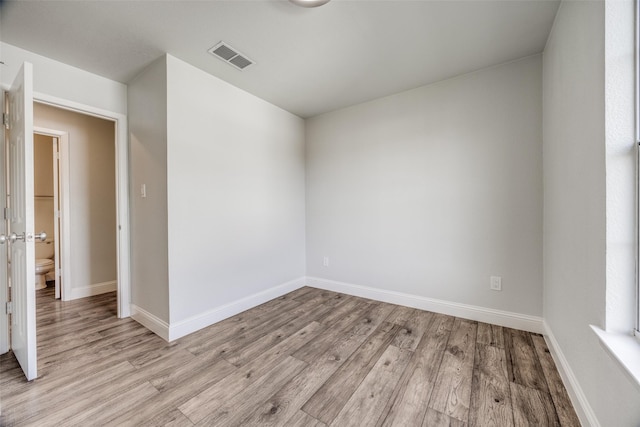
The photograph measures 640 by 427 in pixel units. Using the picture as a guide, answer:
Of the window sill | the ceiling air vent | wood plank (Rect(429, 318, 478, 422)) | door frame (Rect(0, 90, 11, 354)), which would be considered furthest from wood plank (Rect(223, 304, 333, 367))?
the ceiling air vent

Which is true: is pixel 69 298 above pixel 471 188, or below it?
below

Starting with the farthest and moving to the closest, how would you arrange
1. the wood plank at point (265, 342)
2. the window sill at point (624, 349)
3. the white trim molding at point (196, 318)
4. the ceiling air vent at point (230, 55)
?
the white trim molding at point (196, 318), the ceiling air vent at point (230, 55), the wood plank at point (265, 342), the window sill at point (624, 349)

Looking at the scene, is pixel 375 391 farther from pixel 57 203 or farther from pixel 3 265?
pixel 57 203

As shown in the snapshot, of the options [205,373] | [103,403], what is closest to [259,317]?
[205,373]

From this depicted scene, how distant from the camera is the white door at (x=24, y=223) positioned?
153cm

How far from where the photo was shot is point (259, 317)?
2521mm

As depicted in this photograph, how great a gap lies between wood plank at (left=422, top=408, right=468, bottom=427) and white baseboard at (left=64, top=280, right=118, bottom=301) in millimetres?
3597

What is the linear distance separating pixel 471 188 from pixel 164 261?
112 inches

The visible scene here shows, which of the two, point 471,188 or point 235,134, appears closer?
point 471,188

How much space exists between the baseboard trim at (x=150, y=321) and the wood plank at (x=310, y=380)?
1.22 metres

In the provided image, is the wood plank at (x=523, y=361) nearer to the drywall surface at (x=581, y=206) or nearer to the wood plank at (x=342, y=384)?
the drywall surface at (x=581, y=206)

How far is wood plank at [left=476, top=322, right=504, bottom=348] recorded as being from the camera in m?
1.98

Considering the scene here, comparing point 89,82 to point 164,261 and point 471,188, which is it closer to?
point 164,261

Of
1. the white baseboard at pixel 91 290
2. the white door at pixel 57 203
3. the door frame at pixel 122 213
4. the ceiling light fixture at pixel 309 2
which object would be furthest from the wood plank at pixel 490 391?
the white door at pixel 57 203
